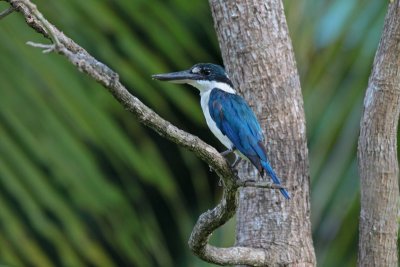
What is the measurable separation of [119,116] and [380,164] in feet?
5.97

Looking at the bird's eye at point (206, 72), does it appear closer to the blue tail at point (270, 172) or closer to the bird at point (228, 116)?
the bird at point (228, 116)

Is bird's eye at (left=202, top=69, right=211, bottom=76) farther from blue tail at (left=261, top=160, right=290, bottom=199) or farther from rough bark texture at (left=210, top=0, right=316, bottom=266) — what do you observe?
blue tail at (left=261, top=160, right=290, bottom=199)

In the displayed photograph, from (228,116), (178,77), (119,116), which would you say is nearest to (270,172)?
(228,116)

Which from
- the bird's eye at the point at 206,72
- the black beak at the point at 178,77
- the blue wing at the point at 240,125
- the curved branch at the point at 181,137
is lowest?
the curved branch at the point at 181,137

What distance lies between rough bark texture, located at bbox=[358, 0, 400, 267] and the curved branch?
0.44 metres

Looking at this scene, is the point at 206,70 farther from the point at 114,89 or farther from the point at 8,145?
the point at 114,89

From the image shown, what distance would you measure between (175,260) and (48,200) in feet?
7.54

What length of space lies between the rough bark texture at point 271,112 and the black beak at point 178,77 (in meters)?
0.22

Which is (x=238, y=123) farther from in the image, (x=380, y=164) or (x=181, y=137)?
(x=181, y=137)

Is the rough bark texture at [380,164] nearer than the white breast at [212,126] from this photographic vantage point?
Yes

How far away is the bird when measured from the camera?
4.23 meters

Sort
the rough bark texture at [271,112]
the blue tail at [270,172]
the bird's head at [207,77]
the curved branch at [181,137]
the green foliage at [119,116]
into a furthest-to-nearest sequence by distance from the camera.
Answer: the bird's head at [207,77], the green foliage at [119,116], the rough bark texture at [271,112], the blue tail at [270,172], the curved branch at [181,137]

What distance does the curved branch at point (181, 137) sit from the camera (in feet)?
10.7

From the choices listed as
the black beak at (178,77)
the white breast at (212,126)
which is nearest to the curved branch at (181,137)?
the white breast at (212,126)
